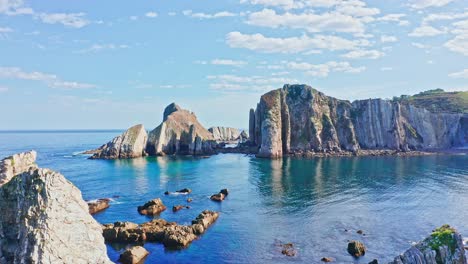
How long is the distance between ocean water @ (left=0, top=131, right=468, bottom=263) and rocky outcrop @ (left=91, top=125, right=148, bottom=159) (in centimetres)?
1215

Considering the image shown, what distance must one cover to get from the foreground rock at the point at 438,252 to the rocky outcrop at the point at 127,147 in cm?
14571

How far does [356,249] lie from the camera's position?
54.2 meters

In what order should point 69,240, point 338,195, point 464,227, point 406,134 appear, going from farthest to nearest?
point 406,134, point 338,195, point 464,227, point 69,240

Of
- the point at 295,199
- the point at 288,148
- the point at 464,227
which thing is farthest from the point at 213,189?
the point at 288,148

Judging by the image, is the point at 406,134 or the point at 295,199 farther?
the point at 406,134

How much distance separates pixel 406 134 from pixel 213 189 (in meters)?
136

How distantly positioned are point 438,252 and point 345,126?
523ft

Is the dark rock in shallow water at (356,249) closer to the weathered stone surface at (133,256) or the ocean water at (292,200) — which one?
the ocean water at (292,200)

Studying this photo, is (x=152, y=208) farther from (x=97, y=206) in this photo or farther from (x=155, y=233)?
(x=155, y=233)

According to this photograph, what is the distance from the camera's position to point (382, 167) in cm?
13900

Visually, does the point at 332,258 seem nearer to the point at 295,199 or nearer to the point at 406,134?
the point at 295,199

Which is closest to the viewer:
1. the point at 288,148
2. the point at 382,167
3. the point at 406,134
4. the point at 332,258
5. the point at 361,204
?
the point at 332,258

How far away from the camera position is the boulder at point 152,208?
75.2 meters

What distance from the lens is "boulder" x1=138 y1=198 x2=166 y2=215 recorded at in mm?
75250
